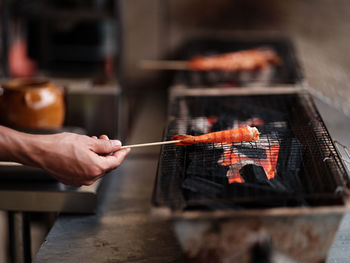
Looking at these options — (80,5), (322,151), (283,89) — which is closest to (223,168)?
(322,151)

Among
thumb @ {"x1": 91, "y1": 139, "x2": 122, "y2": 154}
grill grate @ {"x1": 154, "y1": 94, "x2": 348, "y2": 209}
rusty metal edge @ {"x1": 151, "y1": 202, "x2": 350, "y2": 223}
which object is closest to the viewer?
rusty metal edge @ {"x1": 151, "y1": 202, "x2": 350, "y2": 223}

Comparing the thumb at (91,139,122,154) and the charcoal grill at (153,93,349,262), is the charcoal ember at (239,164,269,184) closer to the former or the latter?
the charcoal grill at (153,93,349,262)

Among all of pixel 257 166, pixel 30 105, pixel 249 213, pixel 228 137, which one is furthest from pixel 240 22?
pixel 249 213

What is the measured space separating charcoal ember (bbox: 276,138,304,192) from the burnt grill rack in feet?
3.74

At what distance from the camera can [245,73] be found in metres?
3.35

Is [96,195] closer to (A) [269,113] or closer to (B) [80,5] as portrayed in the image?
(A) [269,113]

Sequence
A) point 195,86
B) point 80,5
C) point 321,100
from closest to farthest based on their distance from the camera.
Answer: point 321,100, point 195,86, point 80,5

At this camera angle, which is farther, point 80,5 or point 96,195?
point 80,5

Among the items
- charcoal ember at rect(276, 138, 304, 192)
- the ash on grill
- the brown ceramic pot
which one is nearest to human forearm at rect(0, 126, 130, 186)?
the ash on grill

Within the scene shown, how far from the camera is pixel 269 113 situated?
91.9 inches

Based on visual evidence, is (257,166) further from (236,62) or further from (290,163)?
(236,62)

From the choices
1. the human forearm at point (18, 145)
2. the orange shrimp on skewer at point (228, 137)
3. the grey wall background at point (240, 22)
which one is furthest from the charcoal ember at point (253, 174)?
the grey wall background at point (240, 22)

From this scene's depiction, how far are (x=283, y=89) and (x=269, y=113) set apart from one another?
54 centimetres

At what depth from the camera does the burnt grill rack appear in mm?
3092
